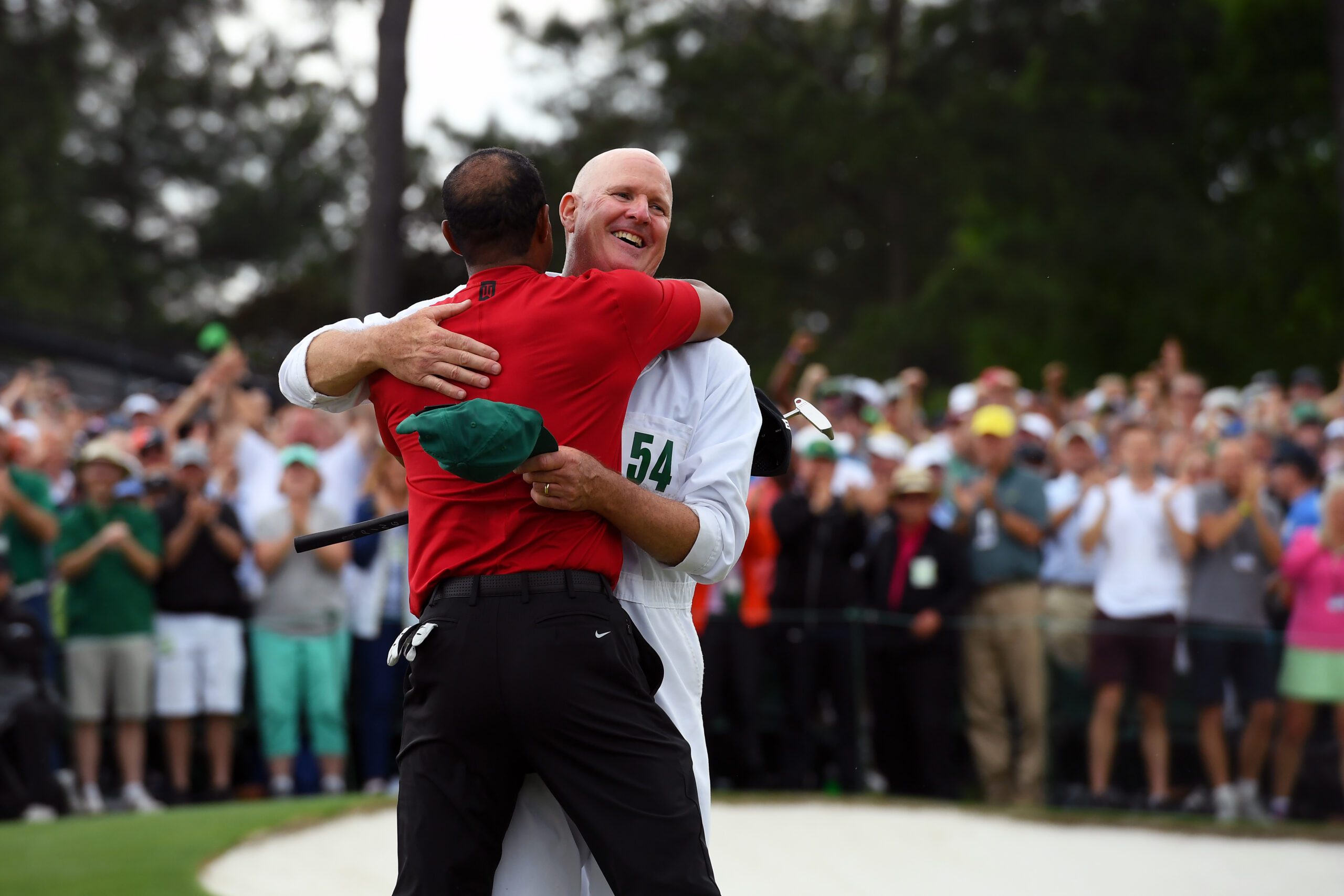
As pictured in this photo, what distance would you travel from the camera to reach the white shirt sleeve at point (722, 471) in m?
3.36

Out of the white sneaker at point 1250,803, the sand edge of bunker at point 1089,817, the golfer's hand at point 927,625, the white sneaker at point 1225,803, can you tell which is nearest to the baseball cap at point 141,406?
the sand edge of bunker at point 1089,817

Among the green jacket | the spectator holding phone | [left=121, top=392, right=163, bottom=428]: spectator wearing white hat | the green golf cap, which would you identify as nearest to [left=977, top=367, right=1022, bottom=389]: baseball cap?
the spectator holding phone

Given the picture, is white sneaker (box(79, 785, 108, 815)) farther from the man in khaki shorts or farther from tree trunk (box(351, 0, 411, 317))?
tree trunk (box(351, 0, 411, 317))

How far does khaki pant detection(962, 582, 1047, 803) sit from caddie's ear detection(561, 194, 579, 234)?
6.47m

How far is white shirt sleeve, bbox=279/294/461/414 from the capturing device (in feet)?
11.2

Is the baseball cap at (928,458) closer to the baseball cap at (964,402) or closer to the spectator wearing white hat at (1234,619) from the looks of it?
the baseball cap at (964,402)

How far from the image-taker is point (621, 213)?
11.9 feet

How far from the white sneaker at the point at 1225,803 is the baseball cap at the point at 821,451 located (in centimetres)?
316

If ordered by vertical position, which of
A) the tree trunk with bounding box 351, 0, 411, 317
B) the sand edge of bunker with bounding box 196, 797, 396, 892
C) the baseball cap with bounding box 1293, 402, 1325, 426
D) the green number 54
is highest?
the tree trunk with bounding box 351, 0, 411, 317

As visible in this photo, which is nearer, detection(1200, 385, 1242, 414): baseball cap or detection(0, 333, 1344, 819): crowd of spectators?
detection(0, 333, 1344, 819): crowd of spectators

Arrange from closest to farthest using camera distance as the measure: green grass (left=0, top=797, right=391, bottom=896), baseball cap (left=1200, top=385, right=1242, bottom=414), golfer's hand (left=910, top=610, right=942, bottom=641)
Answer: green grass (left=0, top=797, right=391, bottom=896) → golfer's hand (left=910, top=610, right=942, bottom=641) → baseball cap (left=1200, top=385, right=1242, bottom=414)

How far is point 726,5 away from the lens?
28.1 m

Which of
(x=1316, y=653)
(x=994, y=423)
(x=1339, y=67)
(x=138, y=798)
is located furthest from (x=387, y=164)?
(x=1339, y=67)

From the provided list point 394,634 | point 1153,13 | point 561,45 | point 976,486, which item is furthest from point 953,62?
point 394,634
